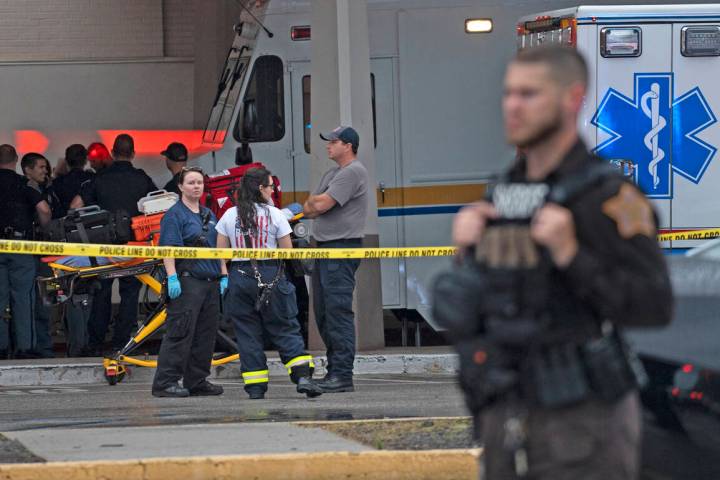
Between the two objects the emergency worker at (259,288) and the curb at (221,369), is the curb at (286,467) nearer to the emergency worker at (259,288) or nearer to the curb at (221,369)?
the emergency worker at (259,288)

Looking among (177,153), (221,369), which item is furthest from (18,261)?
(221,369)

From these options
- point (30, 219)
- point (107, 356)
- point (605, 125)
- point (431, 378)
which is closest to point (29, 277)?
point (30, 219)

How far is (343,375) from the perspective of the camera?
31.6 ft

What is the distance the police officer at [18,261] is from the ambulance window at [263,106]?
6.44 ft

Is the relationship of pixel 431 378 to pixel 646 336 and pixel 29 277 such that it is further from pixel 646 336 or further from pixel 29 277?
pixel 646 336

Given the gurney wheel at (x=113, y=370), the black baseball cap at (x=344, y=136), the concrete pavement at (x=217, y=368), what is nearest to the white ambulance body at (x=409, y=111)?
the concrete pavement at (x=217, y=368)

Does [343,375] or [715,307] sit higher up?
[715,307]

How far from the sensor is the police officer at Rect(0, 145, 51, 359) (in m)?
12.1

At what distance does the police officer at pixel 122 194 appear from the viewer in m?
12.1

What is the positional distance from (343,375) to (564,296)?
20.8 ft

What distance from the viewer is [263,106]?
12.5 metres

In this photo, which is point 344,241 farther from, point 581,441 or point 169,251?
point 581,441

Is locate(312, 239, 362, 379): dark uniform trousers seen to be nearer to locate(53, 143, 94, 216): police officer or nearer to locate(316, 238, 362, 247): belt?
locate(316, 238, 362, 247): belt

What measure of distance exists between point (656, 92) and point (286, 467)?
18.8ft
